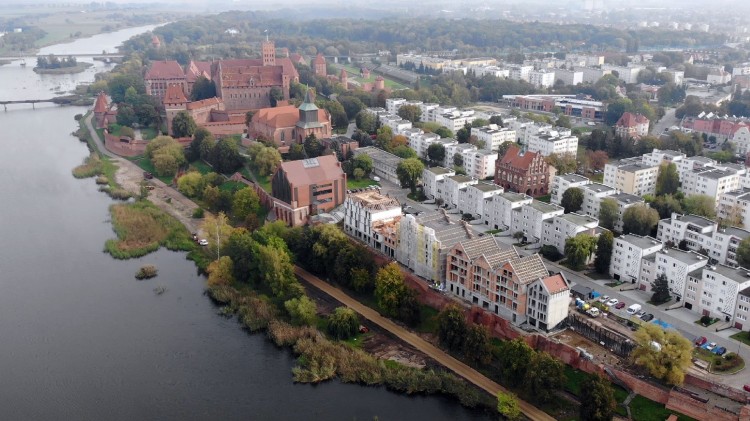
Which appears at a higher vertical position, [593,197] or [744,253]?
[593,197]

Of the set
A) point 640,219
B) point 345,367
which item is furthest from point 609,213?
point 345,367

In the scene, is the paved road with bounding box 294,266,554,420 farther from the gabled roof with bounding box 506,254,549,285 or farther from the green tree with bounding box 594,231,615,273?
the green tree with bounding box 594,231,615,273

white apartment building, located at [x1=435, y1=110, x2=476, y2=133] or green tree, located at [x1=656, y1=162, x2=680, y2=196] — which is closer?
green tree, located at [x1=656, y1=162, x2=680, y2=196]

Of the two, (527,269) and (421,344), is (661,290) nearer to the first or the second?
(527,269)

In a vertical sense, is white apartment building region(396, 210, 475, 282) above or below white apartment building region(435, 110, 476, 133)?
below

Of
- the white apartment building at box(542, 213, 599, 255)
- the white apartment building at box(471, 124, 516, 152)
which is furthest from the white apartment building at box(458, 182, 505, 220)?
the white apartment building at box(471, 124, 516, 152)

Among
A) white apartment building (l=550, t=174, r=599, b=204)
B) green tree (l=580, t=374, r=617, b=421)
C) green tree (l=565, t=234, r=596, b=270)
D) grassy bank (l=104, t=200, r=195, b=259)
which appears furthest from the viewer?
white apartment building (l=550, t=174, r=599, b=204)

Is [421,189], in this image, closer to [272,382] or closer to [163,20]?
[272,382]
